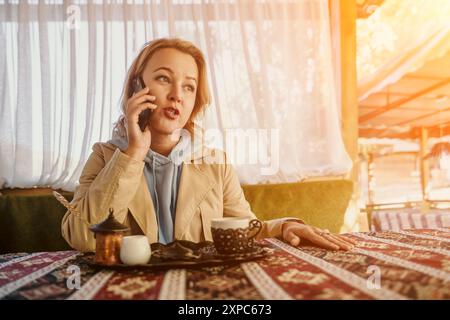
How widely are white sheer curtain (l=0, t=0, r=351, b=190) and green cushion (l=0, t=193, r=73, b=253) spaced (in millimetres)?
215

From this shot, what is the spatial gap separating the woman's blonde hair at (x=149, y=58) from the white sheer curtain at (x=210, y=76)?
632 millimetres

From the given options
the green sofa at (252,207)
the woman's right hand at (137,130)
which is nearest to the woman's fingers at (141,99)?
the woman's right hand at (137,130)

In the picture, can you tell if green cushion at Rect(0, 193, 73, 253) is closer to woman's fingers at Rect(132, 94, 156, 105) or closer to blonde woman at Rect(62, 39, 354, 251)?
blonde woman at Rect(62, 39, 354, 251)

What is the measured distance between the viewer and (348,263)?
0.99 m

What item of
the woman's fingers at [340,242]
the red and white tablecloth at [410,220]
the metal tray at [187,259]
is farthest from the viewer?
the red and white tablecloth at [410,220]

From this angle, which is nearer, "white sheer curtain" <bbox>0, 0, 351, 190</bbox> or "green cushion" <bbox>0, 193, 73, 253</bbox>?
"green cushion" <bbox>0, 193, 73, 253</bbox>

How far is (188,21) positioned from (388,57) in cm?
242

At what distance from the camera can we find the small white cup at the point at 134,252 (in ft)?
3.28

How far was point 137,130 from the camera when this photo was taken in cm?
145

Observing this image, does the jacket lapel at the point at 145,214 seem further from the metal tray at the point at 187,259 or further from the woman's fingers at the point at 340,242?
the woman's fingers at the point at 340,242

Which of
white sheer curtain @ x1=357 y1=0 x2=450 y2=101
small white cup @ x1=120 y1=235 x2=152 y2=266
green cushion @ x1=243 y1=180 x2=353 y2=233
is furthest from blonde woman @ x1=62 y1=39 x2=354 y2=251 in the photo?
white sheer curtain @ x1=357 y1=0 x2=450 y2=101

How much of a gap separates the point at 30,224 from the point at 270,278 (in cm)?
176

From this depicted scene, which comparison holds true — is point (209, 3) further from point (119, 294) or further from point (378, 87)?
point (378, 87)

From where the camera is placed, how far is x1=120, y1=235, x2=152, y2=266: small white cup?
1000 millimetres
